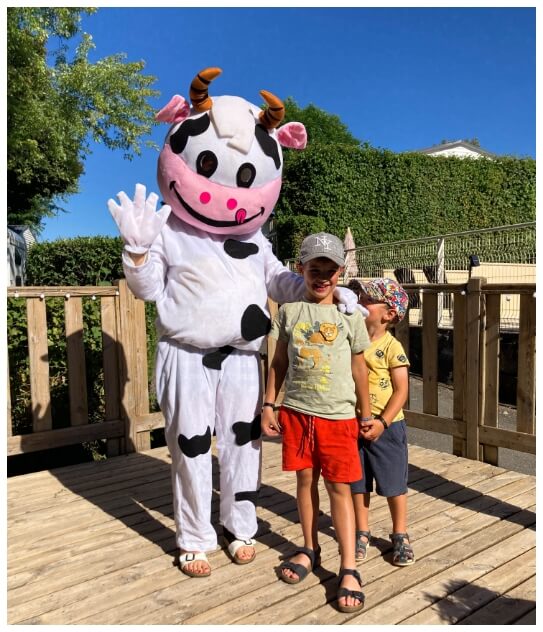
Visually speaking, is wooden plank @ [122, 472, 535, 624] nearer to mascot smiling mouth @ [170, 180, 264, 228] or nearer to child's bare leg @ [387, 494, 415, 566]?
child's bare leg @ [387, 494, 415, 566]

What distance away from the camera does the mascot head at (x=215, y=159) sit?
8.02 feet

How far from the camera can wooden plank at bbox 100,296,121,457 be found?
13.3ft

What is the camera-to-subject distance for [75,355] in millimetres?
3916

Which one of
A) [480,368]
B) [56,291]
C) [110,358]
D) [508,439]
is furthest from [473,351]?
[56,291]

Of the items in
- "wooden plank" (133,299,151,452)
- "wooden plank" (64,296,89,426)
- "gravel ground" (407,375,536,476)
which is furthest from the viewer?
"gravel ground" (407,375,536,476)

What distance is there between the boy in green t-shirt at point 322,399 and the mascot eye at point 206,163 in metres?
0.54

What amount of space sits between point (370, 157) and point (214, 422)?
14.6m

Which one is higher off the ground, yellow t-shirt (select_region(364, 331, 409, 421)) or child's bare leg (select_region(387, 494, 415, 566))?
yellow t-shirt (select_region(364, 331, 409, 421))

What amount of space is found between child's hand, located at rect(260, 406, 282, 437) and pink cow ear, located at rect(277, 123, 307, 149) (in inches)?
51.2

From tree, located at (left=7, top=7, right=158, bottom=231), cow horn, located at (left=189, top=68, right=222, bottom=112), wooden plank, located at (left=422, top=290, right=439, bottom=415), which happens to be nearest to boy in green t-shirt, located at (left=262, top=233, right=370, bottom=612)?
cow horn, located at (left=189, top=68, right=222, bottom=112)

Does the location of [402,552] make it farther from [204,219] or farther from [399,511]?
[204,219]

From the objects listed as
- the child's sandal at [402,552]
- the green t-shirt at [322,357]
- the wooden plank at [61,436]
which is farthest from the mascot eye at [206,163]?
the wooden plank at [61,436]

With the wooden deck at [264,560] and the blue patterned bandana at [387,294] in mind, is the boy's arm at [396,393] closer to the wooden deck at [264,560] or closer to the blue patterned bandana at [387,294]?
the blue patterned bandana at [387,294]

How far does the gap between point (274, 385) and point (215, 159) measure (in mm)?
1047
